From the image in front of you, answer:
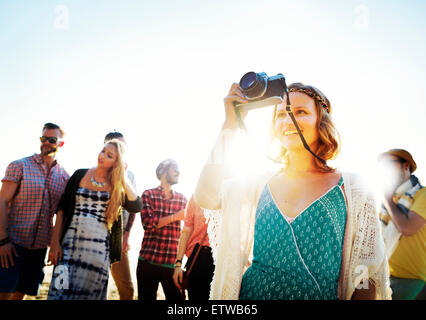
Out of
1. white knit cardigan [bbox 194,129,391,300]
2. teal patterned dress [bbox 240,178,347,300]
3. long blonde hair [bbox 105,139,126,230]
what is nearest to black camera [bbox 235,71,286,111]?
white knit cardigan [bbox 194,129,391,300]

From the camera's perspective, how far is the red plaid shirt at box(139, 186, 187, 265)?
383 cm

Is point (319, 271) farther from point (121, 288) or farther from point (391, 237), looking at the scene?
point (121, 288)

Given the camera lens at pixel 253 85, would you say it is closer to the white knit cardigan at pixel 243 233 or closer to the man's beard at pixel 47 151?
the white knit cardigan at pixel 243 233

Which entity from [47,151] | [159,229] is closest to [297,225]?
[159,229]

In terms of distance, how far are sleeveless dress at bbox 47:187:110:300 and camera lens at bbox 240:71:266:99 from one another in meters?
2.55

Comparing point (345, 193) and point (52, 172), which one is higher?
point (52, 172)

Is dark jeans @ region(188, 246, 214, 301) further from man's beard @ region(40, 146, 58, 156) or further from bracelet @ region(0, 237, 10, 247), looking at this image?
man's beard @ region(40, 146, 58, 156)

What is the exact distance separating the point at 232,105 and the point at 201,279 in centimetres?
235

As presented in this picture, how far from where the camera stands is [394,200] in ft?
11.4

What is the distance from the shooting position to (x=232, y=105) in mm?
1534

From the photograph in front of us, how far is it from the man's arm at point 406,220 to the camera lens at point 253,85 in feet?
8.92

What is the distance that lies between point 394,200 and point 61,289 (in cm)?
396
